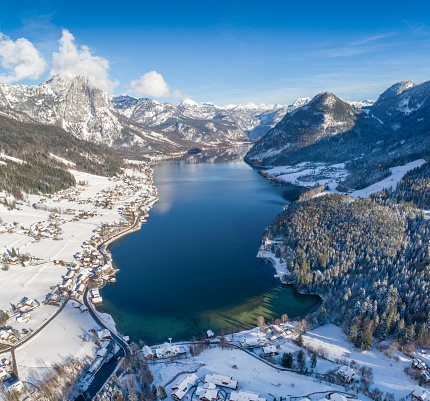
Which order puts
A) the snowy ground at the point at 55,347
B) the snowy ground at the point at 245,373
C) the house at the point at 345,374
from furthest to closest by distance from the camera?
1. the snowy ground at the point at 55,347
2. the house at the point at 345,374
3. the snowy ground at the point at 245,373

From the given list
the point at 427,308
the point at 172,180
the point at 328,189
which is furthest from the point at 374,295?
the point at 172,180

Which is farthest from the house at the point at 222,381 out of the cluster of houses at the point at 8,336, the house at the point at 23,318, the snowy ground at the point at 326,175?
the snowy ground at the point at 326,175

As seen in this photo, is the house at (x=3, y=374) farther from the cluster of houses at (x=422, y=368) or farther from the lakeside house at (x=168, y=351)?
the cluster of houses at (x=422, y=368)

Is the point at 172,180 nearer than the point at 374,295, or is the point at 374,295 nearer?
the point at 374,295

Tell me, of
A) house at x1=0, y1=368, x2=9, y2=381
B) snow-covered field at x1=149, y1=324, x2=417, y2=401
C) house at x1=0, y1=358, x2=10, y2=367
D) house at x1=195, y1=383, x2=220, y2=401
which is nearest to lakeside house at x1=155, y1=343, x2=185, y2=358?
snow-covered field at x1=149, y1=324, x2=417, y2=401

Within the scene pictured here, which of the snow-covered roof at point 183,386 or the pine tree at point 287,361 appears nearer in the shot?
the snow-covered roof at point 183,386

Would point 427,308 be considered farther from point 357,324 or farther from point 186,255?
point 186,255

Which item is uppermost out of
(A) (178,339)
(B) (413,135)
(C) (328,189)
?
(B) (413,135)

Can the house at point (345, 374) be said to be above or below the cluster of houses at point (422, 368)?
above

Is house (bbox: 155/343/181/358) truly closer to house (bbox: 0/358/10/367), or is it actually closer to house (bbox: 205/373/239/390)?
house (bbox: 205/373/239/390)
